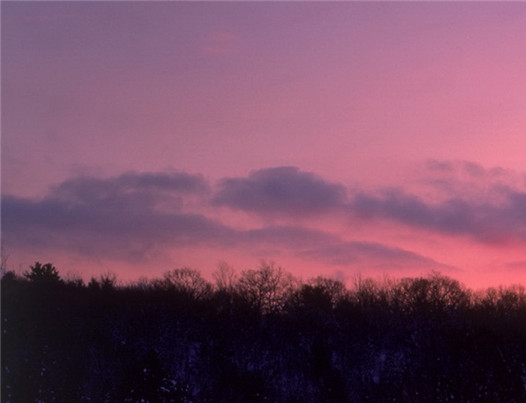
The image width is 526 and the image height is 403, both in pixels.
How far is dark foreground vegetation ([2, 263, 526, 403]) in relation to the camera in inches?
2112

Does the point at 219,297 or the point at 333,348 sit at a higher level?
the point at 219,297

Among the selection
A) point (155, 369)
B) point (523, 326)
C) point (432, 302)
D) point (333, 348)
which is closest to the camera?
point (155, 369)

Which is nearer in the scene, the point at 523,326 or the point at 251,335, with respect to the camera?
the point at 251,335

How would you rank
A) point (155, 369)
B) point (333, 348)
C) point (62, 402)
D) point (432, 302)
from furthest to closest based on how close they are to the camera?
point (432, 302)
point (333, 348)
point (155, 369)
point (62, 402)

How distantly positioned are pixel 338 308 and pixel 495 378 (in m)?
13.7

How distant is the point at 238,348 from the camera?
5922cm

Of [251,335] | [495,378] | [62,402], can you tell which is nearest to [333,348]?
[251,335]

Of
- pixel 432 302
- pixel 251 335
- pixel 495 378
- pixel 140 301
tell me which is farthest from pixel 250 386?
pixel 432 302

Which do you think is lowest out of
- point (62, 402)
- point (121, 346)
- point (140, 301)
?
point (62, 402)

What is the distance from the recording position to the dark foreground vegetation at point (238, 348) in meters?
53.7

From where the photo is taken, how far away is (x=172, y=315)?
61375mm

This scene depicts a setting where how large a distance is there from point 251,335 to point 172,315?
5.87 metres

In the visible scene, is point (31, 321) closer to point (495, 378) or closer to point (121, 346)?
point (121, 346)

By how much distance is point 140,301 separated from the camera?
206ft
